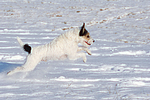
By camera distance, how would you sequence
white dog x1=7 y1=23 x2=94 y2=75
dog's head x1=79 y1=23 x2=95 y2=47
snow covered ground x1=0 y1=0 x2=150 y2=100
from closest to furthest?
snow covered ground x1=0 y1=0 x2=150 y2=100 → white dog x1=7 y1=23 x2=94 y2=75 → dog's head x1=79 y1=23 x2=95 y2=47

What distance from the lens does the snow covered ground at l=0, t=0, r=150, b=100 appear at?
5477mm

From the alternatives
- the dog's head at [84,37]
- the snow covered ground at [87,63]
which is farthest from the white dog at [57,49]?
the snow covered ground at [87,63]

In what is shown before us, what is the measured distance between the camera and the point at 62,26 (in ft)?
55.4

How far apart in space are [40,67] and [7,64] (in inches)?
40.2

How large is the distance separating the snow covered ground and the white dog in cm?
43

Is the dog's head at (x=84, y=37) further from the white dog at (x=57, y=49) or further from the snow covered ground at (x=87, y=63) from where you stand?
the snow covered ground at (x=87, y=63)

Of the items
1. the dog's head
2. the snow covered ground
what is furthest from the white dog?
the snow covered ground

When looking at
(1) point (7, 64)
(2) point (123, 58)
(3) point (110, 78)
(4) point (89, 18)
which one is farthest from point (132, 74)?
(4) point (89, 18)

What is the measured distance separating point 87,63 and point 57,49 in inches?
75.5

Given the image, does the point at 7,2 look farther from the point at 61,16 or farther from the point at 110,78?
the point at 110,78

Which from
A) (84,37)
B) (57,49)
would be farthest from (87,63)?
(57,49)

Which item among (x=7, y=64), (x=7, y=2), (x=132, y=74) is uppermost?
(x=7, y=2)

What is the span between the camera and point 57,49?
654cm

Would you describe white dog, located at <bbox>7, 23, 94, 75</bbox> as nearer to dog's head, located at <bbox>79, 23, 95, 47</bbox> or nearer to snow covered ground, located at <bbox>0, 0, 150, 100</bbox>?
dog's head, located at <bbox>79, 23, 95, 47</bbox>
